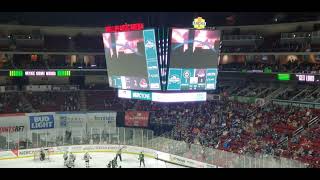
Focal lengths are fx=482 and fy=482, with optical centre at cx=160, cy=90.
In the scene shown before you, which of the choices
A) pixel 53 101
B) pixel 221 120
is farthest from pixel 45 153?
pixel 53 101

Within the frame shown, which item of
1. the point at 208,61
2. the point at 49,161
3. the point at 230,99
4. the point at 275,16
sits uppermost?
the point at 275,16

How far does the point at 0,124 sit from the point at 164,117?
373 inches

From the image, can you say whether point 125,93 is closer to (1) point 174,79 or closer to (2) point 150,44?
(1) point 174,79

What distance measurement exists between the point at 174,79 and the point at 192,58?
4.38 feet

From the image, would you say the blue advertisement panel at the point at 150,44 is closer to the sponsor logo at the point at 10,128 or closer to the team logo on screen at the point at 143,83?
the team logo on screen at the point at 143,83

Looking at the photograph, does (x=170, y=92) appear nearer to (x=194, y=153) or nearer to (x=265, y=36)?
(x=194, y=153)

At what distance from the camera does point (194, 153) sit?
60.9ft

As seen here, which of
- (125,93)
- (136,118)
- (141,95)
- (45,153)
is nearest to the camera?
(45,153)

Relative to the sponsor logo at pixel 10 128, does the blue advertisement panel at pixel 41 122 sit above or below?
above

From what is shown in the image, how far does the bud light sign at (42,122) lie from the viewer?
89.2 feet

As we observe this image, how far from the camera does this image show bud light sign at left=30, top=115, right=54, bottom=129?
27.2 metres

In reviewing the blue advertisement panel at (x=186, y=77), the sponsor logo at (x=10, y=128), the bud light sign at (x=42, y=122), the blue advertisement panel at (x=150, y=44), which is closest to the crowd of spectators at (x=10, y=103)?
the bud light sign at (x=42, y=122)

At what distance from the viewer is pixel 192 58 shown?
23281 mm
